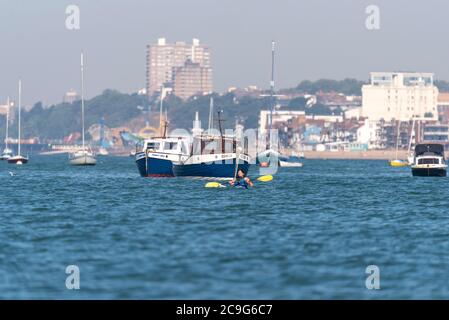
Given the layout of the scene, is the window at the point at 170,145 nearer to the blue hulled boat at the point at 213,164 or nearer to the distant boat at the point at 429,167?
the blue hulled boat at the point at 213,164

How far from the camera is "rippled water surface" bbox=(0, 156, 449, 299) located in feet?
114

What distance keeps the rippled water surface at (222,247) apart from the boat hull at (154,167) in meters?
32.7

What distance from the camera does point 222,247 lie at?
4394 centimetres

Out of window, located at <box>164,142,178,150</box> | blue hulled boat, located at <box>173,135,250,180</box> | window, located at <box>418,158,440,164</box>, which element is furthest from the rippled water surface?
window, located at <box>418,158,440,164</box>

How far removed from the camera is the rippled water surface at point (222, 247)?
34812 millimetres

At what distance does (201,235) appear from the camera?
48.6 meters

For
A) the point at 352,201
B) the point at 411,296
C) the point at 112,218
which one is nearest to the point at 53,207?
the point at 112,218

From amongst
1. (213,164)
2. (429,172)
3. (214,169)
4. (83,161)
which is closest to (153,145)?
(214,169)

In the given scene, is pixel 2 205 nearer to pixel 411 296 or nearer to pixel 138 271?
pixel 138 271

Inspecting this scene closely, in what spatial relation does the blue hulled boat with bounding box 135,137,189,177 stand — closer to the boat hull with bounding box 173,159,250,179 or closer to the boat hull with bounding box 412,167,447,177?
the boat hull with bounding box 173,159,250,179

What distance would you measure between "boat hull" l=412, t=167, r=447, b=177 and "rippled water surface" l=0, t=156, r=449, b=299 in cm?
5269

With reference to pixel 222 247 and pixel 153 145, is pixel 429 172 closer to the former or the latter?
pixel 153 145

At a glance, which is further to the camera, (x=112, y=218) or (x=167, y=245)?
(x=112, y=218)
